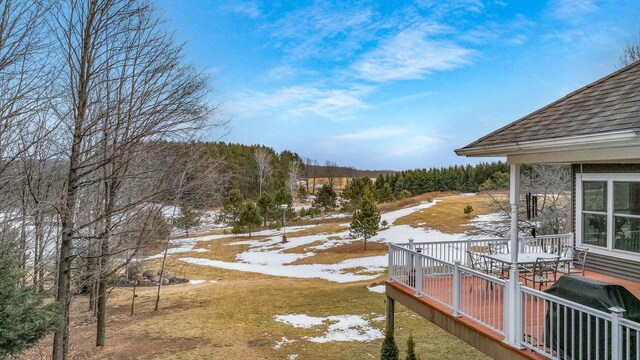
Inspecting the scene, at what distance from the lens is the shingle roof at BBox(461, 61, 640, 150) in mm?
4586

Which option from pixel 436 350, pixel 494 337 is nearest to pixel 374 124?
pixel 436 350

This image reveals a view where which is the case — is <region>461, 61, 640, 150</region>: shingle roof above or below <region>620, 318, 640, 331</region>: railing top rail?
above

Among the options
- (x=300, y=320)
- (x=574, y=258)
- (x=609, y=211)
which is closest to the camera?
(x=609, y=211)

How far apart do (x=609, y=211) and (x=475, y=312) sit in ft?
10.8

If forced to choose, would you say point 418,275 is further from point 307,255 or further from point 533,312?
point 307,255

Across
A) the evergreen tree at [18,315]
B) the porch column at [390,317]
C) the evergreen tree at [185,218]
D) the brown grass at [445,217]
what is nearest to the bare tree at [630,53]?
the brown grass at [445,217]

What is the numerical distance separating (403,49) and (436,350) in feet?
42.4

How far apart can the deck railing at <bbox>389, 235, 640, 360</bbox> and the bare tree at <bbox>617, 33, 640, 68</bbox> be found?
15.6m

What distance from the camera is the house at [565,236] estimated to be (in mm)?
4316

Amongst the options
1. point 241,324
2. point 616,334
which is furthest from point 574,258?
point 241,324

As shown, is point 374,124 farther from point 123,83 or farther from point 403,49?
point 123,83

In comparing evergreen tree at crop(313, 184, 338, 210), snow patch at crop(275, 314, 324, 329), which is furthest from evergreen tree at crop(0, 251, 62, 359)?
evergreen tree at crop(313, 184, 338, 210)

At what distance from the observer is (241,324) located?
1391 centimetres

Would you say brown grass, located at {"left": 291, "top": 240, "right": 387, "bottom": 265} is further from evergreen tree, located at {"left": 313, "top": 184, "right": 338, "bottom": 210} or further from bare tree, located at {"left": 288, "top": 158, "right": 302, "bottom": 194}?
bare tree, located at {"left": 288, "top": 158, "right": 302, "bottom": 194}
